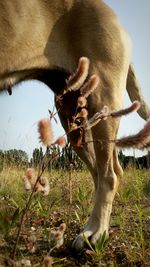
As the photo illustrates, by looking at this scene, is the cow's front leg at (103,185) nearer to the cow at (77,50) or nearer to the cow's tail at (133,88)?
the cow at (77,50)

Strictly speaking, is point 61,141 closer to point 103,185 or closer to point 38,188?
point 38,188

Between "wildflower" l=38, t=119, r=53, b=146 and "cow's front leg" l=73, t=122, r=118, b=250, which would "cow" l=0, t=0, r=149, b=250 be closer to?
"cow's front leg" l=73, t=122, r=118, b=250

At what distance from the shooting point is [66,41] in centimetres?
333

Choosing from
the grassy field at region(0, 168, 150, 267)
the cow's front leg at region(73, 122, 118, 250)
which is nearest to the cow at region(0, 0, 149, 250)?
the cow's front leg at region(73, 122, 118, 250)

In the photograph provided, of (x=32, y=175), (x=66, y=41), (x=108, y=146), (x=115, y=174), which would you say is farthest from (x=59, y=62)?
(x=32, y=175)

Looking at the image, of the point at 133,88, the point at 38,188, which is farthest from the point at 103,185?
the point at 38,188

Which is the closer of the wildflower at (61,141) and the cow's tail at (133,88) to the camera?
the wildflower at (61,141)

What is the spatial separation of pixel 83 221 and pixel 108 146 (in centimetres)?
62

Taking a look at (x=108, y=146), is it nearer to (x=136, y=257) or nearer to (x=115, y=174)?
(x=115, y=174)

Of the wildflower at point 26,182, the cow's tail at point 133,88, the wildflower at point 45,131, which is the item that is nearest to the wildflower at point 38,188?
→ the wildflower at point 26,182

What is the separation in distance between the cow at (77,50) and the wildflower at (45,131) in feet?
6.35

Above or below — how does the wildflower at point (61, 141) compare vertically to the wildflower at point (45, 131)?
below

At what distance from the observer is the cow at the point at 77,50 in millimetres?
3150

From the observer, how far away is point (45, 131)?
1134mm
